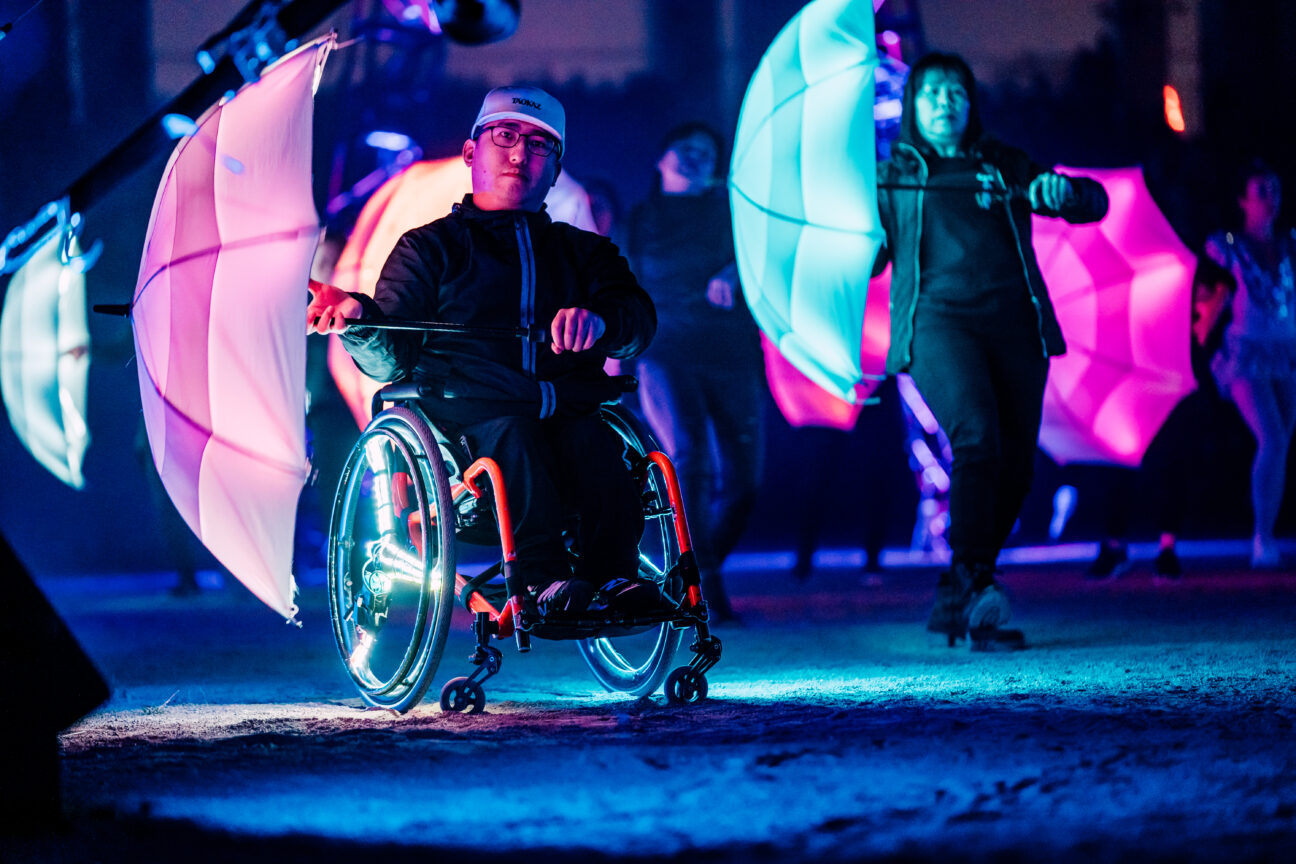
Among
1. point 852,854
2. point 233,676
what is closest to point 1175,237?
point 233,676

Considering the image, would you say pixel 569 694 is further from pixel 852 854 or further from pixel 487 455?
pixel 852 854

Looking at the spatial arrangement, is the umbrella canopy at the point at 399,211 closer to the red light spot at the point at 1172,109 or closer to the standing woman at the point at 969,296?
the standing woman at the point at 969,296

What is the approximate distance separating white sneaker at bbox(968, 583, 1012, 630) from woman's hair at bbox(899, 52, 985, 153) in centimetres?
138

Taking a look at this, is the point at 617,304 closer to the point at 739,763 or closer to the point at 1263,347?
the point at 739,763

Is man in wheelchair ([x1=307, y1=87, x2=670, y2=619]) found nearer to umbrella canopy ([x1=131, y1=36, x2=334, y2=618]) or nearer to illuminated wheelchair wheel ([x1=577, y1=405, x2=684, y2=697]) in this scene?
illuminated wheelchair wheel ([x1=577, y1=405, x2=684, y2=697])

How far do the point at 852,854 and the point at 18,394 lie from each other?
5986 millimetres

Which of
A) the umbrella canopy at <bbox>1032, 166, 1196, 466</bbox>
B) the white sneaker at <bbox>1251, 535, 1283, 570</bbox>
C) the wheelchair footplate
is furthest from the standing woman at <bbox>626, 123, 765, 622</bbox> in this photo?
the white sneaker at <bbox>1251, 535, 1283, 570</bbox>

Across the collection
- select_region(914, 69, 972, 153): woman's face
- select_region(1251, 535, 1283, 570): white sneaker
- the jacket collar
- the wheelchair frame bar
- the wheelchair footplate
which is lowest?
select_region(1251, 535, 1283, 570): white sneaker

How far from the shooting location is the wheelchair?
8.55 ft

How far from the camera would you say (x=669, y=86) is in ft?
26.4

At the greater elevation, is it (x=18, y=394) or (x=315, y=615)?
(x=18, y=394)

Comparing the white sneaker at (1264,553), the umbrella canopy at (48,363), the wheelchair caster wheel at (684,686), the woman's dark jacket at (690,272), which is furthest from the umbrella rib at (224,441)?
the white sneaker at (1264,553)

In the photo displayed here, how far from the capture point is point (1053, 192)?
3906 millimetres

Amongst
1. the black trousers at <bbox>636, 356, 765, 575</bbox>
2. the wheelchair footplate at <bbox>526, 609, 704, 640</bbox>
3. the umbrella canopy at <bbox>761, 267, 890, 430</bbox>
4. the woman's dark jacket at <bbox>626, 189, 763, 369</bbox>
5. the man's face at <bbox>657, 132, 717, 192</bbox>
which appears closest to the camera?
the wheelchair footplate at <bbox>526, 609, 704, 640</bbox>
